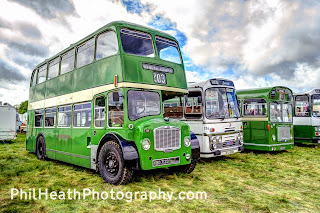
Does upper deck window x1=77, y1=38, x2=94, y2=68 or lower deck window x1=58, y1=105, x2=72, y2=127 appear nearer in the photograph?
upper deck window x1=77, y1=38, x2=94, y2=68

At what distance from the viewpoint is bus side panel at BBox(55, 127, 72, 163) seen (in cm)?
894

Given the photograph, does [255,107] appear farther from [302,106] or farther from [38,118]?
[38,118]

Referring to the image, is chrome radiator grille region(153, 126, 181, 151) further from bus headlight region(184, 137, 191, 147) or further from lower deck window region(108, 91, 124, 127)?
lower deck window region(108, 91, 124, 127)

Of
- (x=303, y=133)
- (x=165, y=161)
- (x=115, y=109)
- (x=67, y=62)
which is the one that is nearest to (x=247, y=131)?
(x=303, y=133)

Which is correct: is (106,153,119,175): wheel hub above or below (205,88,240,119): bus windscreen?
below

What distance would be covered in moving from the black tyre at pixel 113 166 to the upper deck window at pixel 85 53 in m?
3.00

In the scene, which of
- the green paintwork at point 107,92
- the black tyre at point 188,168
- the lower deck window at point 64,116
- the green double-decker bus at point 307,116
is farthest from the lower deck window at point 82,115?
the green double-decker bus at point 307,116

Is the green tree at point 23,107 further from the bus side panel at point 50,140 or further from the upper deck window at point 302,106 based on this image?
the upper deck window at point 302,106

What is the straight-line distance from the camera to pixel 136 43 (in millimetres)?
7316

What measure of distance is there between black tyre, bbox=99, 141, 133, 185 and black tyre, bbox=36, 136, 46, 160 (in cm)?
513

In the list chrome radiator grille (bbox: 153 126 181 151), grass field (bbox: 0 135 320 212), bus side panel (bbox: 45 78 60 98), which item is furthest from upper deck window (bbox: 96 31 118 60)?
grass field (bbox: 0 135 320 212)

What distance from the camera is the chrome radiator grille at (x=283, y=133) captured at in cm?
1171

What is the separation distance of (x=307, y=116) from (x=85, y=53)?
1223 centimetres

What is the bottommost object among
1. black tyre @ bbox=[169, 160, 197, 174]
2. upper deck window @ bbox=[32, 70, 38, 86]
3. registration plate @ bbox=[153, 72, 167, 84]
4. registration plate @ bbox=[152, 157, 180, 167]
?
black tyre @ bbox=[169, 160, 197, 174]
